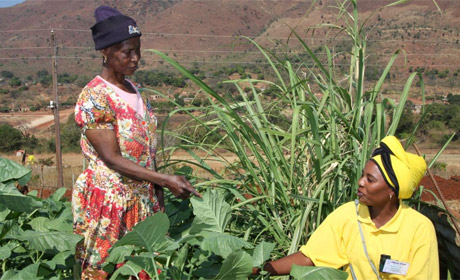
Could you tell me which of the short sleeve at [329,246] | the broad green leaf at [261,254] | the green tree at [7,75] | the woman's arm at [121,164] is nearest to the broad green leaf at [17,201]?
the woman's arm at [121,164]

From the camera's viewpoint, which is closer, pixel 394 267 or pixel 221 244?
pixel 221 244

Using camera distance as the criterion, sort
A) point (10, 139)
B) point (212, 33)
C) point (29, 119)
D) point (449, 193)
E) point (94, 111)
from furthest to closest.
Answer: point (212, 33), point (29, 119), point (10, 139), point (449, 193), point (94, 111)

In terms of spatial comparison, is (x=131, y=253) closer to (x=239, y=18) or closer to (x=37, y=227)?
(x=37, y=227)

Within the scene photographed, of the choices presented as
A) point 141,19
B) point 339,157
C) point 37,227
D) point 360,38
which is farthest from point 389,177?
point 141,19

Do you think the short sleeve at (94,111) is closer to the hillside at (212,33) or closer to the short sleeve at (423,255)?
the short sleeve at (423,255)

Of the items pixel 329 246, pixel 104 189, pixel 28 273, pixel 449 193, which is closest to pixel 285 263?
pixel 329 246

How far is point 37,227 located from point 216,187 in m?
0.67


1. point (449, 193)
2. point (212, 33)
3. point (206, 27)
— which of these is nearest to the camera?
point (449, 193)

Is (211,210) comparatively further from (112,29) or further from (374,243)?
(112,29)

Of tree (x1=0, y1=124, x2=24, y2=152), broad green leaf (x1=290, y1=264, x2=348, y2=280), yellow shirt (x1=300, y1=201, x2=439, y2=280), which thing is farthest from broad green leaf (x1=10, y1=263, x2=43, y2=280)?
tree (x1=0, y1=124, x2=24, y2=152)

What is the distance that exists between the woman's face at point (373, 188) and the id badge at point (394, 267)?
177 mm

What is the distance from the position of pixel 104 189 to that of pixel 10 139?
1930cm

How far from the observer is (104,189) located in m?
1.75

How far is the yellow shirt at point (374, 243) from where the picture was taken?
1656mm
